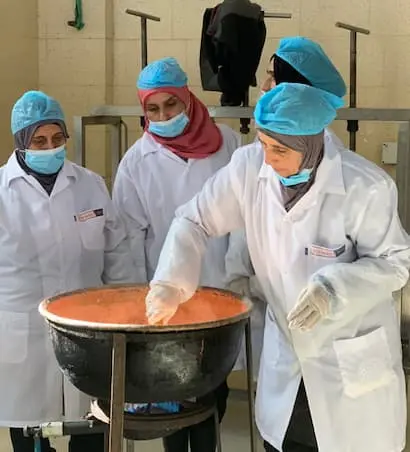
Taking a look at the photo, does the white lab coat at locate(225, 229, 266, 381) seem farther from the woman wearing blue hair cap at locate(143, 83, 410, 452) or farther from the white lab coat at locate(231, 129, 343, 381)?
the woman wearing blue hair cap at locate(143, 83, 410, 452)

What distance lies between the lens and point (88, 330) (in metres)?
1.42

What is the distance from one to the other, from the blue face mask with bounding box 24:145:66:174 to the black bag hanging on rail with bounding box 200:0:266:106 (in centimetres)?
79

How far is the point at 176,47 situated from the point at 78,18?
17.9 inches

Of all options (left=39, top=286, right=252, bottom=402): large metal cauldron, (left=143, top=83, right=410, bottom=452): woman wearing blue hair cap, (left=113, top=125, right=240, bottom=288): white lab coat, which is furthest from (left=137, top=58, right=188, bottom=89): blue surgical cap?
(left=39, top=286, right=252, bottom=402): large metal cauldron

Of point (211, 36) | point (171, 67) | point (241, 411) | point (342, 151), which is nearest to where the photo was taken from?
point (342, 151)

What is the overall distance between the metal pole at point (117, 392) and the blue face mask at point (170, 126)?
3.29ft

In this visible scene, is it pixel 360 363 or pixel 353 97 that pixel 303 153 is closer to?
pixel 360 363

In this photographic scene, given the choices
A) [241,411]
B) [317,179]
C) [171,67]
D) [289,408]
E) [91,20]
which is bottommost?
[241,411]

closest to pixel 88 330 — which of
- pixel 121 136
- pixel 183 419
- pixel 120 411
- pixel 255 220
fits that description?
pixel 120 411

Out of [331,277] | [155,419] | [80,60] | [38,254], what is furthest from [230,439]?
[80,60]

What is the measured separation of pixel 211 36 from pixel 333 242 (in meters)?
1.30

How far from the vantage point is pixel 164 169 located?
2303 millimetres

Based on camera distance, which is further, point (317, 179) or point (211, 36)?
point (211, 36)

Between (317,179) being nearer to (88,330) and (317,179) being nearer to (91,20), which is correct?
(88,330)
